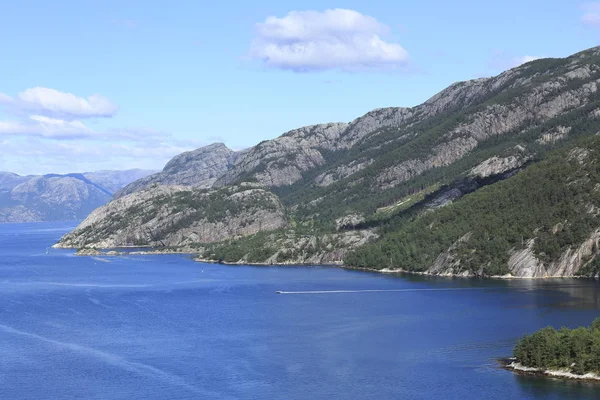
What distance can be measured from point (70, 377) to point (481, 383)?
57.9 metres

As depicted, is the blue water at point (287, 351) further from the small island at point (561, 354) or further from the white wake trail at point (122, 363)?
the small island at point (561, 354)

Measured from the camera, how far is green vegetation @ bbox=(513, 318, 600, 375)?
11881cm

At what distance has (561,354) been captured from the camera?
4838 inches

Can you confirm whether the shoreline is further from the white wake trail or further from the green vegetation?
the white wake trail

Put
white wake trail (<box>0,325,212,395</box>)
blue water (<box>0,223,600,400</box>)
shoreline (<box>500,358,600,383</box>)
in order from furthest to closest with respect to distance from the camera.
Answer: white wake trail (<box>0,325,212,395</box>)
blue water (<box>0,223,600,400</box>)
shoreline (<box>500,358,600,383</box>)

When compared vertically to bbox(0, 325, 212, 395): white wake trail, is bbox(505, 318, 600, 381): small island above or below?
above

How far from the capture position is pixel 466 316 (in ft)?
579

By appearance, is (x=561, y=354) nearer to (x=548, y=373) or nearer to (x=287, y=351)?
(x=548, y=373)

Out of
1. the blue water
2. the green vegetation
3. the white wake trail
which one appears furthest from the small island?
the white wake trail

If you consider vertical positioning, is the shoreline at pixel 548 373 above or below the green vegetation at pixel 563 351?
below

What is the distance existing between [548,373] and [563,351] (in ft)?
13.1

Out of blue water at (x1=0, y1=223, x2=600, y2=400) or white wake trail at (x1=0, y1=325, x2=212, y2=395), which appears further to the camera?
white wake trail at (x1=0, y1=325, x2=212, y2=395)

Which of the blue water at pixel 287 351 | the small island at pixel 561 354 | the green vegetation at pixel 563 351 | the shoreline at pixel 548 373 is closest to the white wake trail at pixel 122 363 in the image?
the blue water at pixel 287 351

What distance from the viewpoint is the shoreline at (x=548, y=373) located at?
385 feet
